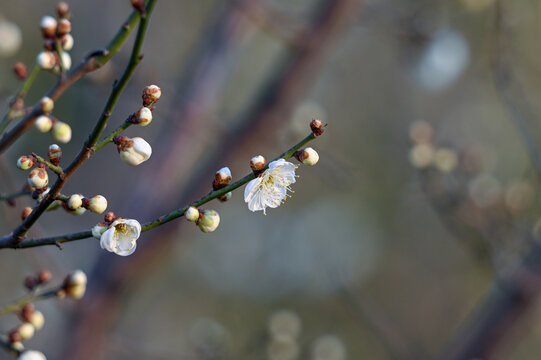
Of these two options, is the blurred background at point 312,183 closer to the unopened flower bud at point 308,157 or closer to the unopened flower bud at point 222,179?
the unopened flower bud at point 222,179

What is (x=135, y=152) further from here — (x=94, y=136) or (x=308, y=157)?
(x=308, y=157)

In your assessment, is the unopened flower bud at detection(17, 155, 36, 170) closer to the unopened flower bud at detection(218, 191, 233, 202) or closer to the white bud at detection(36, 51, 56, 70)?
the white bud at detection(36, 51, 56, 70)

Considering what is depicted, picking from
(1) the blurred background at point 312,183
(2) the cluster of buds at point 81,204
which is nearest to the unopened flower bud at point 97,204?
(2) the cluster of buds at point 81,204

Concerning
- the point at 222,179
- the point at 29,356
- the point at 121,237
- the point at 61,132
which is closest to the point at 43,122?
the point at 61,132

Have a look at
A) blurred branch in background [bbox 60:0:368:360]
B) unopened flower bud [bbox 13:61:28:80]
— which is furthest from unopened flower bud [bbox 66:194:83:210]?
blurred branch in background [bbox 60:0:368:360]

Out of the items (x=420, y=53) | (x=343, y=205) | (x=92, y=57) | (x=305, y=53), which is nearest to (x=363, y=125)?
(x=343, y=205)

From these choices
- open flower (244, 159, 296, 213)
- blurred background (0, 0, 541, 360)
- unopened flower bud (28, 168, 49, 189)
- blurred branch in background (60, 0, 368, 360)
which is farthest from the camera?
blurred branch in background (60, 0, 368, 360)
